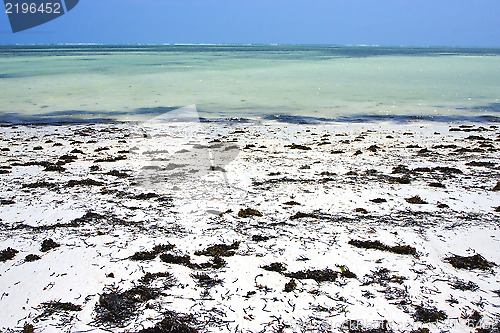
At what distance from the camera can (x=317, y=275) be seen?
16.8ft

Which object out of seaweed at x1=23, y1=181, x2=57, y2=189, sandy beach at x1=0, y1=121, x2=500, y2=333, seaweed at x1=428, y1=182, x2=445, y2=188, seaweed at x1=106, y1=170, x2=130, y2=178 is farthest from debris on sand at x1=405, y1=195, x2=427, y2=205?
seaweed at x1=23, y1=181, x2=57, y2=189

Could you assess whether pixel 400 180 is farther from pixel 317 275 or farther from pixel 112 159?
pixel 112 159

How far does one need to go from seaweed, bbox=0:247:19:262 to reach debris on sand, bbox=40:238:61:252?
1.19 feet

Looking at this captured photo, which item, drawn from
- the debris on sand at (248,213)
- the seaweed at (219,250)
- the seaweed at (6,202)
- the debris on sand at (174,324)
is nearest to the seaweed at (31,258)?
the seaweed at (219,250)

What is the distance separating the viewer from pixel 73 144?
13875 millimetres

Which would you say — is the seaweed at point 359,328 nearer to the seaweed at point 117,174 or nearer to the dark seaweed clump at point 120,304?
the dark seaweed clump at point 120,304

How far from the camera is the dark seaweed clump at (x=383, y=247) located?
5.76m

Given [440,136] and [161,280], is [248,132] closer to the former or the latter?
[440,136]

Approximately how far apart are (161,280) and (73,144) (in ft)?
35.0

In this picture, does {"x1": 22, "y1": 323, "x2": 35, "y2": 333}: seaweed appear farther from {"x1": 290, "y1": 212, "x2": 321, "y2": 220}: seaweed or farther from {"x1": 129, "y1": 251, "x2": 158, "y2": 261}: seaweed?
{"x1": 290, "y1": 212, "x2": 321, "y2": 220}: seaweed

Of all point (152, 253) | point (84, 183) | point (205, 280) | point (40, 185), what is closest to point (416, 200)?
point (205, 280)

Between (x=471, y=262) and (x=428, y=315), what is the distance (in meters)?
1.63

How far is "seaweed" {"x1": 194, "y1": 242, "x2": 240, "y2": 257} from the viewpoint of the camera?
572 cm

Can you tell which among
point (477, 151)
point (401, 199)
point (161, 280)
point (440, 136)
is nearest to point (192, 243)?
point (161, 280)
